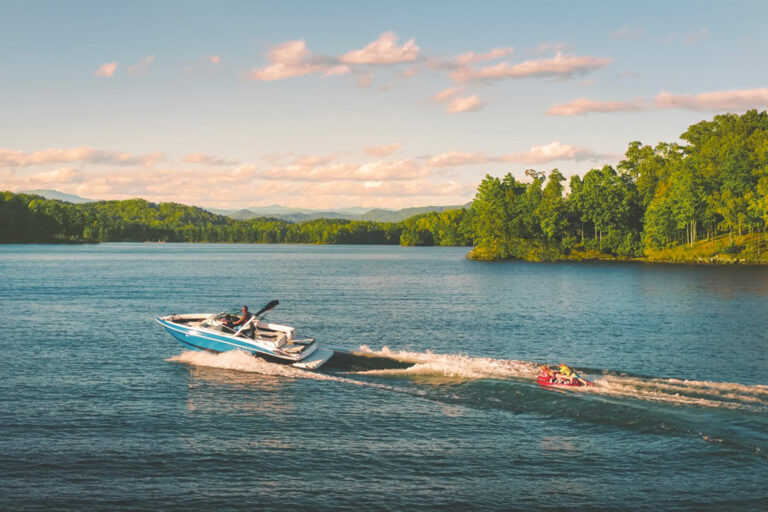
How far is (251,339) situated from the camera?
37438 millimetres

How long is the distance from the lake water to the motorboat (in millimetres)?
804

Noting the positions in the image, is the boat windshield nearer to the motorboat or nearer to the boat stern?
the motorboat

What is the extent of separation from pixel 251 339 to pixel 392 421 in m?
13.6

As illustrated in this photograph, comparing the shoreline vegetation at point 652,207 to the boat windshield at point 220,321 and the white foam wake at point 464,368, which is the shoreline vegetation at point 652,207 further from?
the boat windshield at point 220,321

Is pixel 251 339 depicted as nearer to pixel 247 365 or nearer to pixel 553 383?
pixel 247 365

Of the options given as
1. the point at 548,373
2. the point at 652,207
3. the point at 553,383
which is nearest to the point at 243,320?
the point at 548,373

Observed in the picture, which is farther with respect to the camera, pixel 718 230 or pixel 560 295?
pixel 718 230

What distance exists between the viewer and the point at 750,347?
44469 millimetres

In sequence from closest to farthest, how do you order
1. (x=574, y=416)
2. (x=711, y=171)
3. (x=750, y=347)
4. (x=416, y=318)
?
(x=574, y=416), (x=750, y=347), (x=416, y=318), (x=711, y=171)

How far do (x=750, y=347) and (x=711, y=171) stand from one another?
115889 mm

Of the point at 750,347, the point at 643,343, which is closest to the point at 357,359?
the point at 643,343

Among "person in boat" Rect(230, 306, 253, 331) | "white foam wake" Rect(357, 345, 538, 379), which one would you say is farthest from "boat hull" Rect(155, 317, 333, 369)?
"white foam wake" Rect(357, 345, 538, 379)

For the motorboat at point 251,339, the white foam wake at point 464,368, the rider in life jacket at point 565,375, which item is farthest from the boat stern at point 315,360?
the rider in life jacket at point 565,375

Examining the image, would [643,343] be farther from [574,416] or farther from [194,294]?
[194,294]
